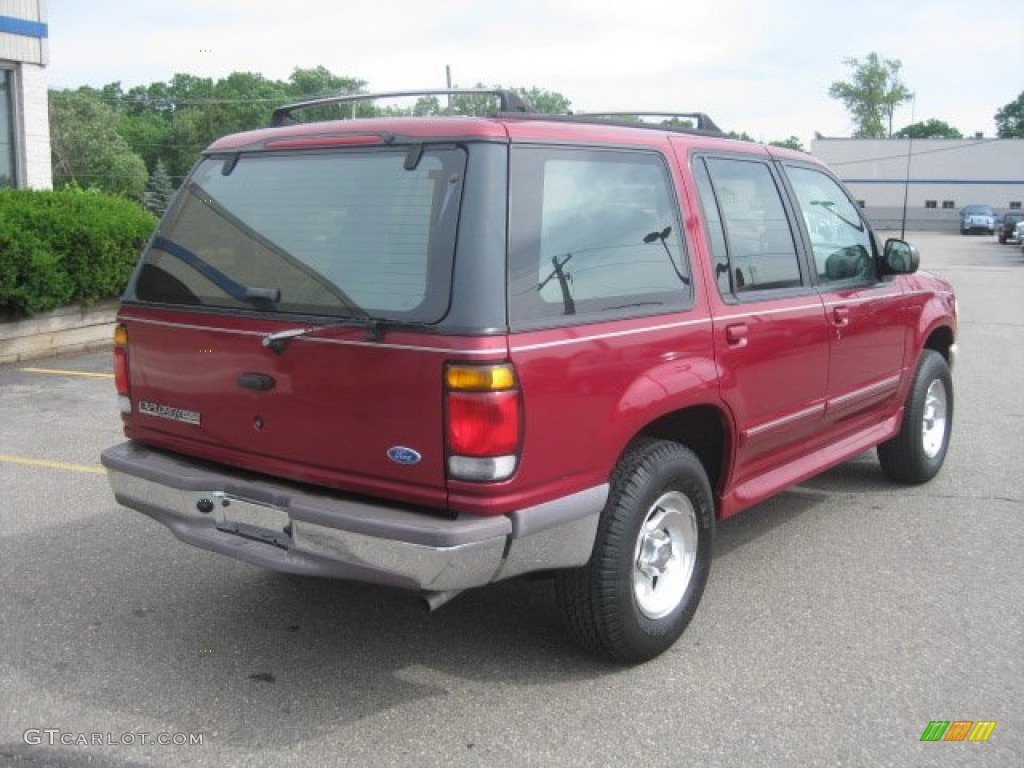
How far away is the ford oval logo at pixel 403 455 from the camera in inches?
129

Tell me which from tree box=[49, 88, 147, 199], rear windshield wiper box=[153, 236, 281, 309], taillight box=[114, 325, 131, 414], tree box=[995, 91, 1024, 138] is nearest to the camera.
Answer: rear windshield wiper box=[153, 236, 281, 309]

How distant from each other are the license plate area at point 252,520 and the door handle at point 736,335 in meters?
1.84

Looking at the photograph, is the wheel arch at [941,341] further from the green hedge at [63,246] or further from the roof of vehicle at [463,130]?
the green hedge at [63,246]

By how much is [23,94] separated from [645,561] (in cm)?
1402

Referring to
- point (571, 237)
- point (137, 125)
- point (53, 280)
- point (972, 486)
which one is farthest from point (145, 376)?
point (137, 125)

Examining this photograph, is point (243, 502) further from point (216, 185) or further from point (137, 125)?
point (137, 125)

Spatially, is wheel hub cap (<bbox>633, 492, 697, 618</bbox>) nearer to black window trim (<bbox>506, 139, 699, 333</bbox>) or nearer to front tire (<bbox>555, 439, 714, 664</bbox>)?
front tire (<bbox>555, 439, 714, 664</bbox>)

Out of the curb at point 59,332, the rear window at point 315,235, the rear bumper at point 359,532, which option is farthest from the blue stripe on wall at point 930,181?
the rear bumper at point 359,532

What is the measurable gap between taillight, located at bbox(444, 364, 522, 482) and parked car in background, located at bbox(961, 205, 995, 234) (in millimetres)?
62673

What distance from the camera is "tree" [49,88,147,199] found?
66375 millimetres

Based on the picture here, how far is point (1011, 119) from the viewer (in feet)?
447

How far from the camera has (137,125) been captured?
298 ft

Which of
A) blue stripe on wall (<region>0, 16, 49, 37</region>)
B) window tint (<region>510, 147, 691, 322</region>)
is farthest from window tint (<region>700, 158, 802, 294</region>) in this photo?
blue stripe on wall (<region>0, 16, 49, 37</region>)

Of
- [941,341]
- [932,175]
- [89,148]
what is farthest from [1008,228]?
[89,148]
